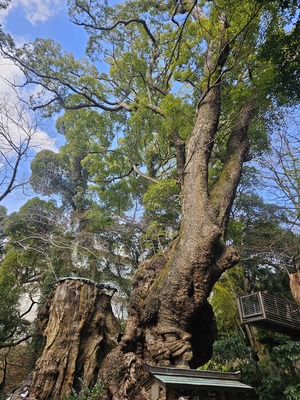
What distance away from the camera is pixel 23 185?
8727 millimetres

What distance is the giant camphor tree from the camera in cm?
465

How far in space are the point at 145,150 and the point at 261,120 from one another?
5.96m

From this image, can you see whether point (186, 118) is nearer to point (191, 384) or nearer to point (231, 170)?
point (231, 170)

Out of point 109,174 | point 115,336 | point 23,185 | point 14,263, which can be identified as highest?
point 109,174

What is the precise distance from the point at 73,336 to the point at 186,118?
5.92 meters

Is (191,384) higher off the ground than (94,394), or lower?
higher

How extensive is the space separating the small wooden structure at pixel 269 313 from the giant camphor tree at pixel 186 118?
3932mm

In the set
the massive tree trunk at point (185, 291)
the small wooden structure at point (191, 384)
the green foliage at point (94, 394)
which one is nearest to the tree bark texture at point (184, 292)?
the massive tree trunk at point (185, 291)

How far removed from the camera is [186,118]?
7.90 metres

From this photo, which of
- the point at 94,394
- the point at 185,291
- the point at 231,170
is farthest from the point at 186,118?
the point at 94,394

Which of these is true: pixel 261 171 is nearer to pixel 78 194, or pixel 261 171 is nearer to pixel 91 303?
pixel 91 303

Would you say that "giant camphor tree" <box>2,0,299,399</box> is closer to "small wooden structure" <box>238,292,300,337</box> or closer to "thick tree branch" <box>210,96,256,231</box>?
"thick tree branch" <box>210,96,256,231</box>

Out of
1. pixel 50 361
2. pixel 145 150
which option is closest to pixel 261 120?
pixel 145 150

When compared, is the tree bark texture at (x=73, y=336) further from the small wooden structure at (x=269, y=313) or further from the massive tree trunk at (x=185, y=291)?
the small wooden structure at (x=269, y=313)
